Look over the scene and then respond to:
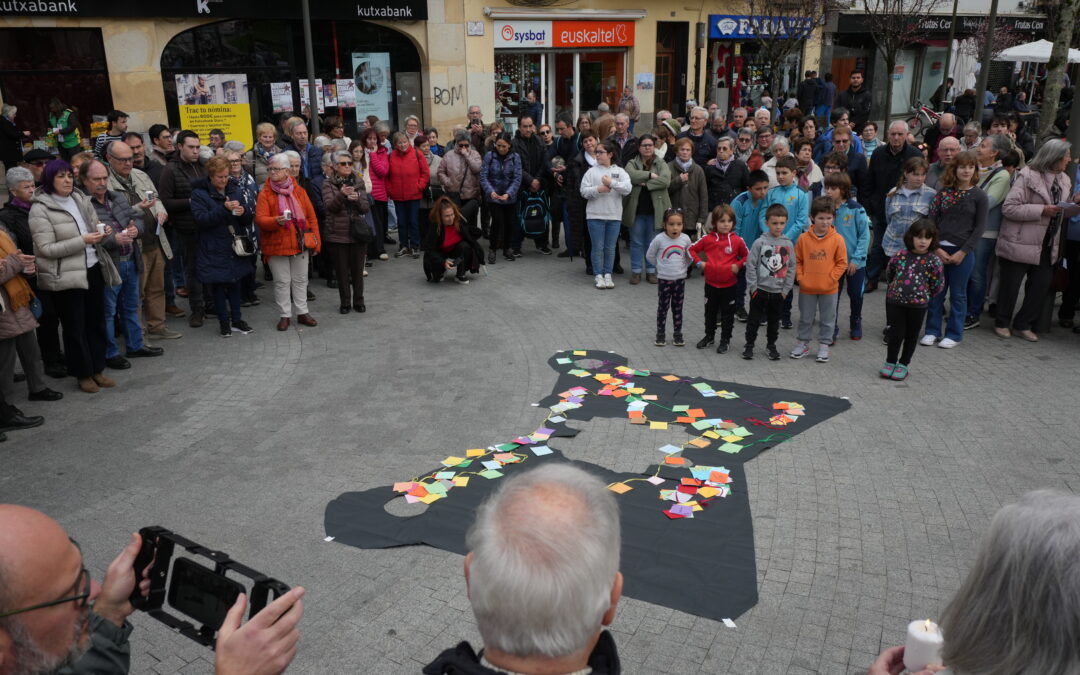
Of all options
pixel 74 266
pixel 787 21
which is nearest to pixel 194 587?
pixel 74 266

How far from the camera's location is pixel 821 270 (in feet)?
28.1

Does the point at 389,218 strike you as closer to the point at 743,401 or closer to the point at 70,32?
the point at 70,32

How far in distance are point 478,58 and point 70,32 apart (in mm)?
9137

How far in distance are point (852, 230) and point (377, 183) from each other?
22.3 feet

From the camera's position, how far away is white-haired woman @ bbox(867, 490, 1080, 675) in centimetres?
184

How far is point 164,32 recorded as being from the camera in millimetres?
17641

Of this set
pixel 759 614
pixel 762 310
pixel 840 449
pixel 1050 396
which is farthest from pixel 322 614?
pixel 1050 396

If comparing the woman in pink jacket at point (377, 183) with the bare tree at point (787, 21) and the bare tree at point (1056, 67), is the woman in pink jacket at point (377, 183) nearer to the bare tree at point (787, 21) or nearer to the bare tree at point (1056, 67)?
the bare tree at point (1056, 67)

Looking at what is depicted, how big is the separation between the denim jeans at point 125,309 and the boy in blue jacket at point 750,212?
20.7 ft

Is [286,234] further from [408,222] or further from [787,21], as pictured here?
[787,21]

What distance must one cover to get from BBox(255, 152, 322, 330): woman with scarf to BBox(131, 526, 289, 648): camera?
24.4 feet

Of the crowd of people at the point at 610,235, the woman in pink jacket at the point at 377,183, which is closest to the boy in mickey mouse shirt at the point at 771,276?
the crowd of people at the point at 610,235

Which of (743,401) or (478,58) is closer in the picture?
(743,401)

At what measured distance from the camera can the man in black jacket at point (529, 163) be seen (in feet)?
43.8
